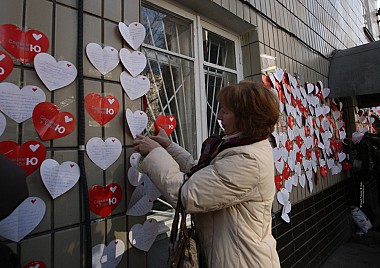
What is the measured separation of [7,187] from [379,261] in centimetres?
447

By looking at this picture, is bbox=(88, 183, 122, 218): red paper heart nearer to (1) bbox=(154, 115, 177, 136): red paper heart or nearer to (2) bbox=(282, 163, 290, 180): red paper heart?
(1) bbox=(154, 115, 177, 136): red paper heart

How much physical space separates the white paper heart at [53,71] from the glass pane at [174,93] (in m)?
0.63

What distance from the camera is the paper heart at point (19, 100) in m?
1.03

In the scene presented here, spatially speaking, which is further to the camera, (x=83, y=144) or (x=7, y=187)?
(x=83, y=144)

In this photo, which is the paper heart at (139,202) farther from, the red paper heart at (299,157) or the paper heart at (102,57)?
the red paper heart at (299,157)

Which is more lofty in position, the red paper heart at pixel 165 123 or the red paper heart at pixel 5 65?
the red paper heart at pixel 5 65

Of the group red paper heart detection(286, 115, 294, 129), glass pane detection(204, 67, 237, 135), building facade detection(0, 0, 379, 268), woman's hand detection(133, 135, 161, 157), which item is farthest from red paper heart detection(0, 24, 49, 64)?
red paper heart detection(286, 115, 294, 129)

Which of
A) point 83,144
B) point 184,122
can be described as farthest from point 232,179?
point 184,122

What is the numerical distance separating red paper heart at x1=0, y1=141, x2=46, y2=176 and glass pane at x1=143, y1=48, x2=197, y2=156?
2.45ft

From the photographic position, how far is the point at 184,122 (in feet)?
6.75

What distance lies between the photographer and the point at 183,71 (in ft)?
6.94

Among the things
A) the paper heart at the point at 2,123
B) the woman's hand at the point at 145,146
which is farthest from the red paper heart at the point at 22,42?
the woman's hand at the point at 145,146

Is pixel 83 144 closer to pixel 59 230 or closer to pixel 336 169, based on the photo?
pixel 59 230

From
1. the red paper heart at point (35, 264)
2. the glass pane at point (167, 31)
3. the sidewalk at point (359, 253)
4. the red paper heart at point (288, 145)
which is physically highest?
the glass pane at point (167, 31)
